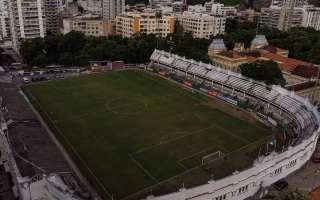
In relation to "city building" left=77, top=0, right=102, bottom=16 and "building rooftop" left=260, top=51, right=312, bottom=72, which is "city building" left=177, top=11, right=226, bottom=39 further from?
"city building" left=77, top=0, right=102, bottom=16

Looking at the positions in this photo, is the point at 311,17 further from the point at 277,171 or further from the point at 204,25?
the point at 277,171

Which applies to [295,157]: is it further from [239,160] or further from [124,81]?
[124,81]

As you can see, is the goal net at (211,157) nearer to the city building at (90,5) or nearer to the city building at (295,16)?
the city building at (295,16)

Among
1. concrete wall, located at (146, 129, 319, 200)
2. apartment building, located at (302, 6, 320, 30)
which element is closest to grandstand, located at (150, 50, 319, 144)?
concrete wall, located at (146, 129, 319, 200)

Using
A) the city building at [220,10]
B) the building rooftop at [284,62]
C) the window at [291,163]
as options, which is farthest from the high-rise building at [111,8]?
the window at [291,163]

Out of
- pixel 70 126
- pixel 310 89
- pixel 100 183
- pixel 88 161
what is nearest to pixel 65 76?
pixel 70 126

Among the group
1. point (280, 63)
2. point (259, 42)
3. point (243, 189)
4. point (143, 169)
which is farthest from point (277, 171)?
point (259, 42)
